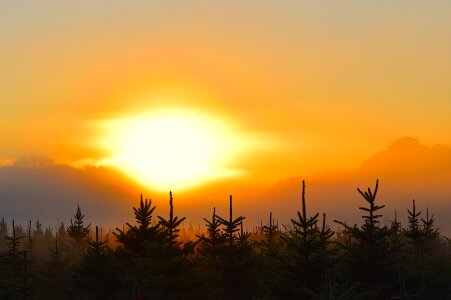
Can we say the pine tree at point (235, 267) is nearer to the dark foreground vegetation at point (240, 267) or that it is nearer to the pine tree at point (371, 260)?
the dark foreground vegetation at point (240, 267)

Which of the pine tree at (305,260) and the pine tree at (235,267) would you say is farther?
the pine tree at (235,267)

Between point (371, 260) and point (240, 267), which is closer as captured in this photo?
point (371, 260)

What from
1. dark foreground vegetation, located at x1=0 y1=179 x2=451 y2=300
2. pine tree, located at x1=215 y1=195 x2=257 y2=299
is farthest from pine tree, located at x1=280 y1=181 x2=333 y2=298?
pine tree, located at x1=215 y1=195 x2=257 y2=299

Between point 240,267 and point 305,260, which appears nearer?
point 305,260

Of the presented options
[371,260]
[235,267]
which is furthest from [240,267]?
[371,260]

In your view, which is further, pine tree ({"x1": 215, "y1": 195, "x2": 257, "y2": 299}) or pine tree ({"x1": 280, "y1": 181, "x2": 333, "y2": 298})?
pine tree ({"x1": 215, "y1": 195, "x2": 257, "y2": 299})

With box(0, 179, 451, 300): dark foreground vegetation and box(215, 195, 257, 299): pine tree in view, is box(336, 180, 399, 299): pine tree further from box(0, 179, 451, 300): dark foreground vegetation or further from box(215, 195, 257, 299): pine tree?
box(215, 195, 257, 299): pine tree

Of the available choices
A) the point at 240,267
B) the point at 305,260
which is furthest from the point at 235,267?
the point at 305,260

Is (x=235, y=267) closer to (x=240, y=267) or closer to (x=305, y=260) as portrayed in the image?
(x=240, y=267)

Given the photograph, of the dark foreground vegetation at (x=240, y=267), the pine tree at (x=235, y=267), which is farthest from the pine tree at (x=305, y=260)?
the pine tree at (x=235, y=267)

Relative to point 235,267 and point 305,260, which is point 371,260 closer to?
point 305,260

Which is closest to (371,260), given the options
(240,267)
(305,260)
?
(305,260)

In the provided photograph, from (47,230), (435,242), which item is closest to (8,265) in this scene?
(435,242)

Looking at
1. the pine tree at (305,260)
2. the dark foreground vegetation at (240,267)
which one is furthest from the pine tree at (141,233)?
the pine tree at (305,260)
